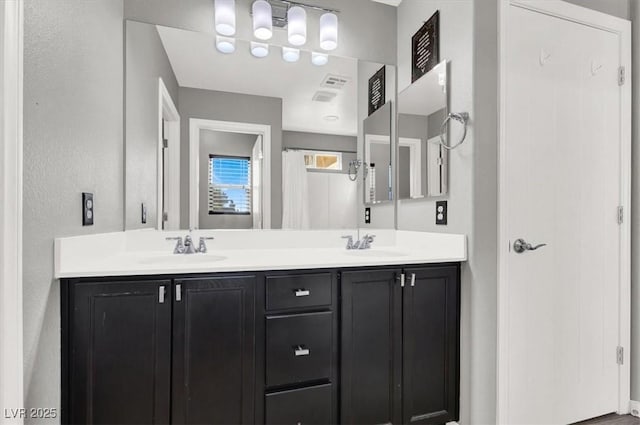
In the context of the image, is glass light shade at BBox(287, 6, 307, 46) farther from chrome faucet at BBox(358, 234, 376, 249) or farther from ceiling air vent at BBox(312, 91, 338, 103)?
chrome faucet at BBox(358, 234, 376, 249)

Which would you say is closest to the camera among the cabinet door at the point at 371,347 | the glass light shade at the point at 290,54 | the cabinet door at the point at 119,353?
the cabinet door at the point at 119,353

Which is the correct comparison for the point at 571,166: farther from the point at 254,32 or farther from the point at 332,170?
the point at 254,32

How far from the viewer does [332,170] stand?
2.16m

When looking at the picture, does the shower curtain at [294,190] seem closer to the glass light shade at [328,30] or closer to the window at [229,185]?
the window at [229,185]

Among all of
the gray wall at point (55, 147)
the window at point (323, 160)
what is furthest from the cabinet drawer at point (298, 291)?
the window at point (323, 160)

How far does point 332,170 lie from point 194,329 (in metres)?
1.29

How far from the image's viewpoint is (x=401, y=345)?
1551mm

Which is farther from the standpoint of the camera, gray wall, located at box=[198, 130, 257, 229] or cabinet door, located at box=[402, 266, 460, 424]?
gray wall, located at box=[198, 130, 257, 229]

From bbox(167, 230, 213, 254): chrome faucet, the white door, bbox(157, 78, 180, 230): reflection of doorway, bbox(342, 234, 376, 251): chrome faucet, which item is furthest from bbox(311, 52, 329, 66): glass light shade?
bbox(167, 230, 213, 254): chrome faucet

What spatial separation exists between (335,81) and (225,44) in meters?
0.73

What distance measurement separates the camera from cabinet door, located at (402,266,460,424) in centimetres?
157

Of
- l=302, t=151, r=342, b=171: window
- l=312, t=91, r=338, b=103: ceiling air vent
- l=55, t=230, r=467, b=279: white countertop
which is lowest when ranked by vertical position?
l=55, t=230, r=467, b=279: white countertop

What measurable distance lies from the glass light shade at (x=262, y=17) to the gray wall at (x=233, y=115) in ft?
1.27

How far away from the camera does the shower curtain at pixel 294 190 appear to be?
206 cm
